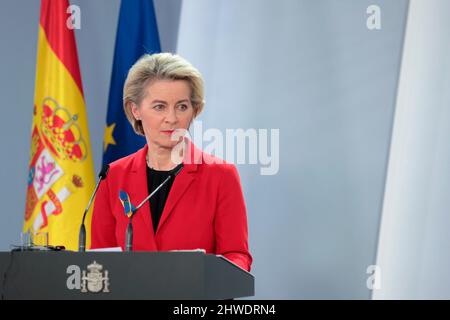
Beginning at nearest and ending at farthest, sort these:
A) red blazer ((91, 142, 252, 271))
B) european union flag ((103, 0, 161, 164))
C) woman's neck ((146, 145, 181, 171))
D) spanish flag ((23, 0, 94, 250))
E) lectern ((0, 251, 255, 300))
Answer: lectern ((0, 251, 255, 300)) → red blazer ((91, 142, 252, 271)) → woman's neck ((146, 145, 181, 171)) → spanish flag ((23, 0, 94, 250)) → european union flag ((103, 0, 161, 164))

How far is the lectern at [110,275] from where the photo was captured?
1.95 m

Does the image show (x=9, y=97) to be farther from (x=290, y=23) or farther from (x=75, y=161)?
(x=290, y=23)

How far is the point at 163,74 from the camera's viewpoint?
2.77 metres

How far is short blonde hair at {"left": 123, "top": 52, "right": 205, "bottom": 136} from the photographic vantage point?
2.76 metres

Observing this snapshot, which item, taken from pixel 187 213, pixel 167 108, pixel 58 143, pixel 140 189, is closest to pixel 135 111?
pixel 167 108

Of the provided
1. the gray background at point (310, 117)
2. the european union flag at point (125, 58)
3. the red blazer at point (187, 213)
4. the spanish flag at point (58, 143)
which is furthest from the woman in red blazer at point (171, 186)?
the gray background at point (310, 117)

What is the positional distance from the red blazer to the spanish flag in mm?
1342

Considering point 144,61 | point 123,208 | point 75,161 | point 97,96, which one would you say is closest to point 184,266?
point 123,208

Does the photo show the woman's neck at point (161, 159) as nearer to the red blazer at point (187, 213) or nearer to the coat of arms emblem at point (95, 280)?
the red blazer at point (187, 213)

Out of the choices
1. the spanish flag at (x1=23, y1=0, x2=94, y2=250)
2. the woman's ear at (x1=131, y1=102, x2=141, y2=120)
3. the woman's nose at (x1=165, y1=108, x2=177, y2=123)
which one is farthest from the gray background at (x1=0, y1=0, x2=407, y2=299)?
the woman's nose at (x1=165, y1=108, x2=177, y2=123)

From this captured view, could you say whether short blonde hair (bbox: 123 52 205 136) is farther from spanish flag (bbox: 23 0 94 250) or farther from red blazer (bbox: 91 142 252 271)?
spanish flag (bbox: 23 0 94 250)

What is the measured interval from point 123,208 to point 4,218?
2378mm

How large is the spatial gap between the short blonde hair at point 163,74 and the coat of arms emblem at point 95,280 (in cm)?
98
